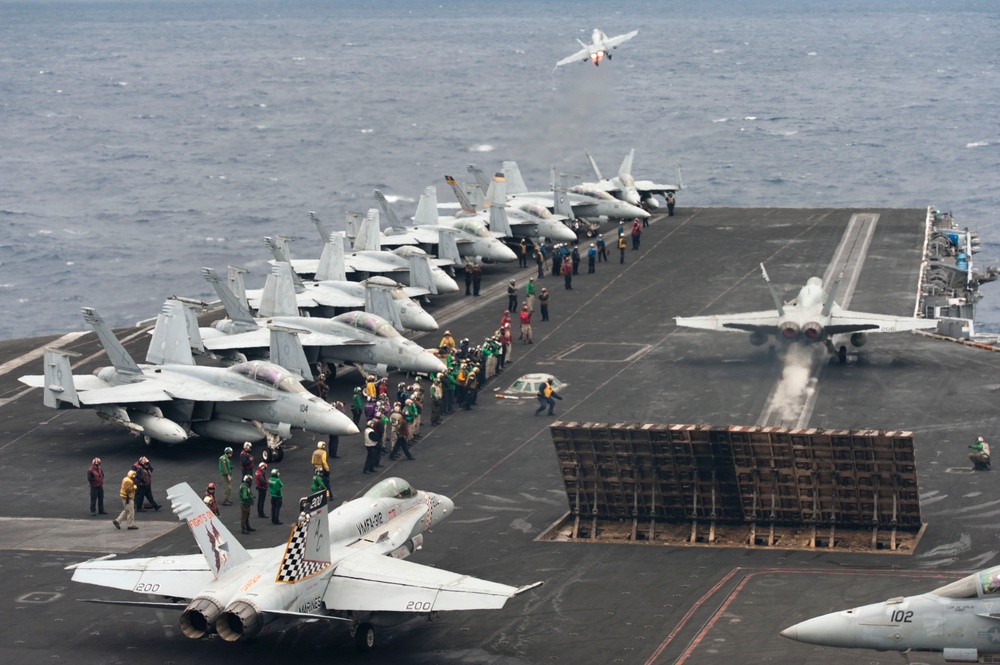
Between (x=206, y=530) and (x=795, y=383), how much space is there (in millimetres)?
28130

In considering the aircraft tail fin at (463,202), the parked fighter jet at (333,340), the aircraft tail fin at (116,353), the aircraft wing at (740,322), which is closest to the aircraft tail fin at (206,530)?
the aircraft tail fin at (116,353)

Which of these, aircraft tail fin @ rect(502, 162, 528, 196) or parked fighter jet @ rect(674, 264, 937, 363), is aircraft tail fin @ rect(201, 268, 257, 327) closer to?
parked fighter jet @ rect(674, 264, 937, 363)

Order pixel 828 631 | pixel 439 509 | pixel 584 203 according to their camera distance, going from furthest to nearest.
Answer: pixel 584 203, pixel 439 509, pixel 828 631

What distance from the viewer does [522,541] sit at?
38844 mm

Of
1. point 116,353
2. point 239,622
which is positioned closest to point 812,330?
point 116,353

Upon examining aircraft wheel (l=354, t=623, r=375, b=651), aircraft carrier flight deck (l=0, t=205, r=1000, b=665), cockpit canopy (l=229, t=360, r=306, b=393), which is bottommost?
aircraft carrier flight deck (l=0, t=205, r=1000, b=665)

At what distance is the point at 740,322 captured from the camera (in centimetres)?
5606

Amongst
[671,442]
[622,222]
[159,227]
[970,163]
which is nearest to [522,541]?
[671,442]

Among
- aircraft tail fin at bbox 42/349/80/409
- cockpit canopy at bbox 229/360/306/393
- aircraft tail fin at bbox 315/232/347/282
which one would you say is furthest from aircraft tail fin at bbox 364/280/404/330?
aircraft tail fin at bbox 42/349/80/409

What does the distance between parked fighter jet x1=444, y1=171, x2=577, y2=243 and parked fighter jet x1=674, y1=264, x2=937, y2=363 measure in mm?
21670

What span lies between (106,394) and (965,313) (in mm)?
40817

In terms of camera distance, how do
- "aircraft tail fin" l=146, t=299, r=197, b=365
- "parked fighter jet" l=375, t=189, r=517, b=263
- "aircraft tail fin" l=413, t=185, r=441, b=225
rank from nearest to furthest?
1. "aircraft tail fin" l=146, t=299, r=197, b=365
2. "parked fighter jet" l=375, t=189, r=517, b=263
3. "aircraft tail fin" l=413, t=185, r=441, b=225

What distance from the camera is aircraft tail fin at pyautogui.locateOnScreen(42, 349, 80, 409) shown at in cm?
4806

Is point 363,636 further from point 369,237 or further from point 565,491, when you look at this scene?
point 369,237
